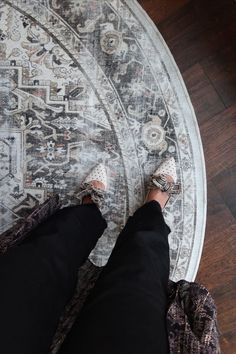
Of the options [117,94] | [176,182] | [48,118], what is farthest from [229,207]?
[48,118]

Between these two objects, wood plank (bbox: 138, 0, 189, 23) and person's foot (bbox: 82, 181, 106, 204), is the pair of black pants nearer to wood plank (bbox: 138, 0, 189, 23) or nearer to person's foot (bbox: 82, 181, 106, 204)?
person's foot (bbox: 82, 181, 106, 204)

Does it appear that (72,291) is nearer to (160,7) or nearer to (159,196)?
(159,196)

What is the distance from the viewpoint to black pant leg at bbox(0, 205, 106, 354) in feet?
2.34

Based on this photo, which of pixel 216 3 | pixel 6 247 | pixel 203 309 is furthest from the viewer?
pixel 216 3

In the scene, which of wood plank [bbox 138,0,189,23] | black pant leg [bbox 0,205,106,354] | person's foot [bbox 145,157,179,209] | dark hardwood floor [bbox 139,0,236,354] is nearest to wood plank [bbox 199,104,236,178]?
dark hardwood floor [bbox 139,0,236,354]

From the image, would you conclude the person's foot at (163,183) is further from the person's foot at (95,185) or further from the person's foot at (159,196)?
the person's foot at (95,185)

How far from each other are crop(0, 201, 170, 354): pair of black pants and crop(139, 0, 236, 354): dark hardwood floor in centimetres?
26

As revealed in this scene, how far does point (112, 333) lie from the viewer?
0.70 meters

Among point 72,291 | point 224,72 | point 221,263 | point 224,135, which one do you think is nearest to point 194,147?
point 224,135

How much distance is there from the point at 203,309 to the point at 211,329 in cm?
4

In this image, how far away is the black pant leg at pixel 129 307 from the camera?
0.69 metres

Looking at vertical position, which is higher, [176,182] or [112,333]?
[176,182]

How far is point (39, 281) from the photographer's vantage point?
0.78m

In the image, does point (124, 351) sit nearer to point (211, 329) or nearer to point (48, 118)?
point (211, 329)
